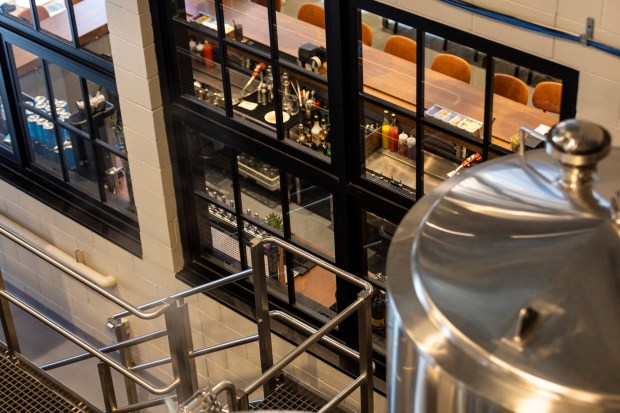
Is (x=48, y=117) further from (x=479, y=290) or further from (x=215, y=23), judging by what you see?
(x=479, y=290)

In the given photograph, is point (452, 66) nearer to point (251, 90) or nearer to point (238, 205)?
point (251, 90)

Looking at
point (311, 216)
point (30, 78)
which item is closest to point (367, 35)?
point (311, 216)

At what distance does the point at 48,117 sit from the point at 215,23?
5.72ft

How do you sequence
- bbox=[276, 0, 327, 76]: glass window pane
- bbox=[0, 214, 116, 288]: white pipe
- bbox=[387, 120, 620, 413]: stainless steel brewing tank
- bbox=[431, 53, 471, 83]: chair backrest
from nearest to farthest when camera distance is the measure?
bbox=[387, 120, 620, 413]: stainless steel brewing tank → bbox=[431, 53, 471, 83]: chair backrest → bbox=[276, 0, 327, 76]: glass window pane → bbox=[0, 214, 116, 288]: white pipe

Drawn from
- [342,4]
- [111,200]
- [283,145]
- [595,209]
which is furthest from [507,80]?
[111,200]

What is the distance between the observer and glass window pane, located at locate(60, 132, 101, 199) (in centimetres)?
616

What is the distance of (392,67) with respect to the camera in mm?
4383

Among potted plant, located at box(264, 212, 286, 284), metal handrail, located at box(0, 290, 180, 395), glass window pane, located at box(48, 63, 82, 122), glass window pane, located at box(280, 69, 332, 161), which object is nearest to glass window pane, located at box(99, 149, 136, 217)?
glass window pane, located at box(48, 63, 82, 122)

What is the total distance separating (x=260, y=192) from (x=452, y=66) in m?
1.43

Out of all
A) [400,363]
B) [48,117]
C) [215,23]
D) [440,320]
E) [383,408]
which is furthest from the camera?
[48,117]

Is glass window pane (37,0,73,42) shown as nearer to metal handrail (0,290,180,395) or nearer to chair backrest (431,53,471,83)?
metal handrail (0,290,180,395)

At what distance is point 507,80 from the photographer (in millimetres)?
4078

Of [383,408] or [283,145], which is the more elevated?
[283,145]

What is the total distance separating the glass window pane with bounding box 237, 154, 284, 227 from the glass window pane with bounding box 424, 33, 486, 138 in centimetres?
114
